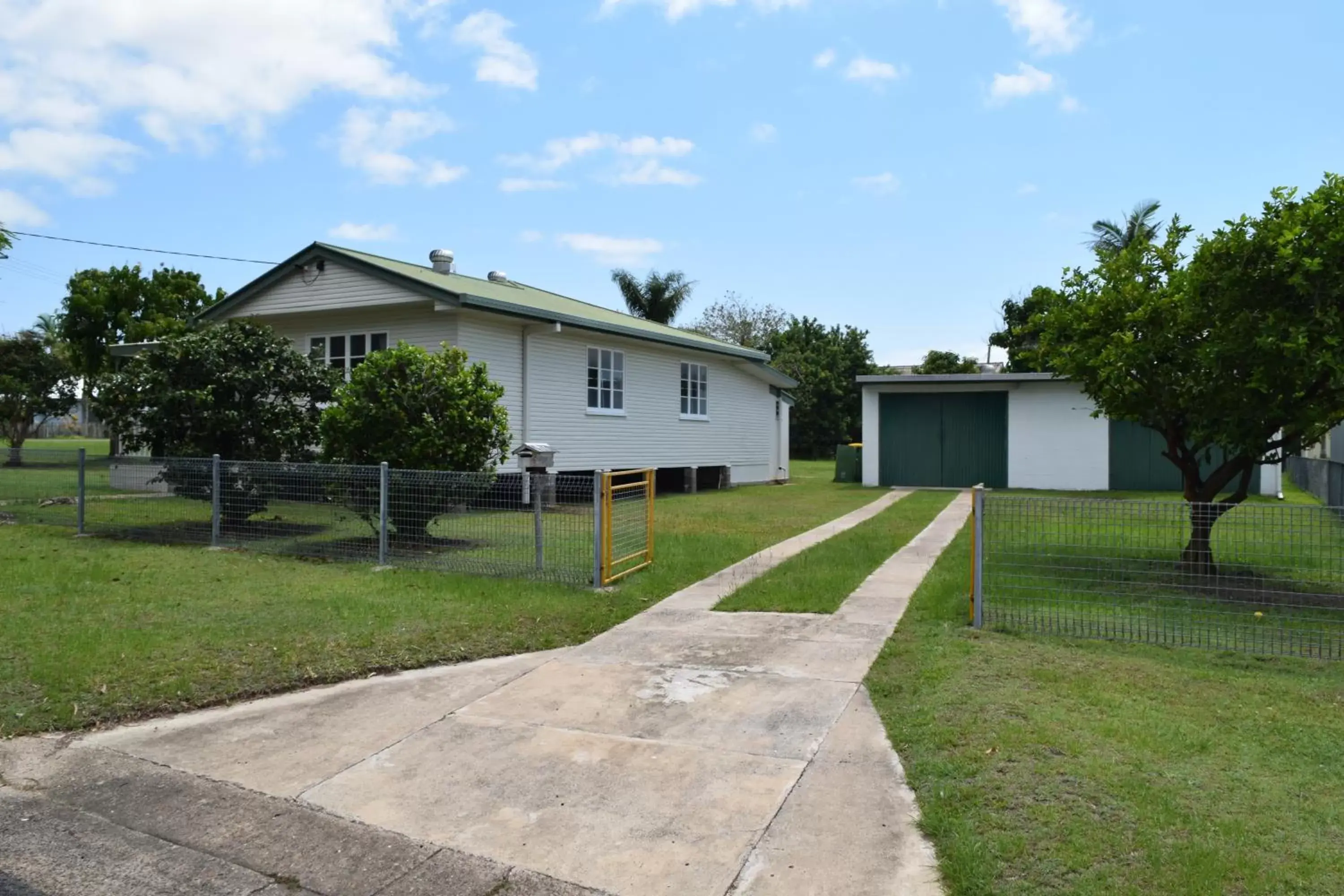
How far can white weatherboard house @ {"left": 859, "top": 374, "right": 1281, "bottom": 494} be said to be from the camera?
75.4 ft

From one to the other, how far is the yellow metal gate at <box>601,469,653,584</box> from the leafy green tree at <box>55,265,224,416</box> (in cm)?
2652

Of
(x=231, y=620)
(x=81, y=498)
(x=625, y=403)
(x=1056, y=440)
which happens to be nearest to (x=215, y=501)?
(x=81, y=498)

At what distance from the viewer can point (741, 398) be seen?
84.4 ft

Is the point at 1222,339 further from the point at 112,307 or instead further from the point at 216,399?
the point at 112,307

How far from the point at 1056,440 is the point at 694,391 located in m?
9.39

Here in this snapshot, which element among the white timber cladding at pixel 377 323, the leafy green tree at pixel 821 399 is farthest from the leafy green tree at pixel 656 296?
the white timber cladding at pixel 377 323

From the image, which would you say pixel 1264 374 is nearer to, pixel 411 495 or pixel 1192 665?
pixel 1192 665

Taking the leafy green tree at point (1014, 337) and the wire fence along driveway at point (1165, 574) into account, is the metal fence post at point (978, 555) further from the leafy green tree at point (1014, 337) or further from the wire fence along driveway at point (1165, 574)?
the leafy green tree at point (1014, 337)

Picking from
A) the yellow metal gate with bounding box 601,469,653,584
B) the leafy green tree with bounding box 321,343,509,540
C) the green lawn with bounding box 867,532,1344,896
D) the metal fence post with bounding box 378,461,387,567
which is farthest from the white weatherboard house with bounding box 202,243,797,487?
the green lawn with bounding box 867,532,1344,896

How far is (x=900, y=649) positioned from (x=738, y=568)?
3698 mm

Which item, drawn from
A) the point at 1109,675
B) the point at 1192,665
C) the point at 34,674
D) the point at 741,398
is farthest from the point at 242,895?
the point at 741,398

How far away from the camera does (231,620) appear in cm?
720

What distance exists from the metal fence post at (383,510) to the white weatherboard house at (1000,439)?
1605 centimetres

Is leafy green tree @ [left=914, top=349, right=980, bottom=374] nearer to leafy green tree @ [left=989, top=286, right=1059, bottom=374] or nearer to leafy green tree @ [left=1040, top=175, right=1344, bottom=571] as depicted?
leafy green tree @ [left=989, top=286, right=1059, bottom=374]
